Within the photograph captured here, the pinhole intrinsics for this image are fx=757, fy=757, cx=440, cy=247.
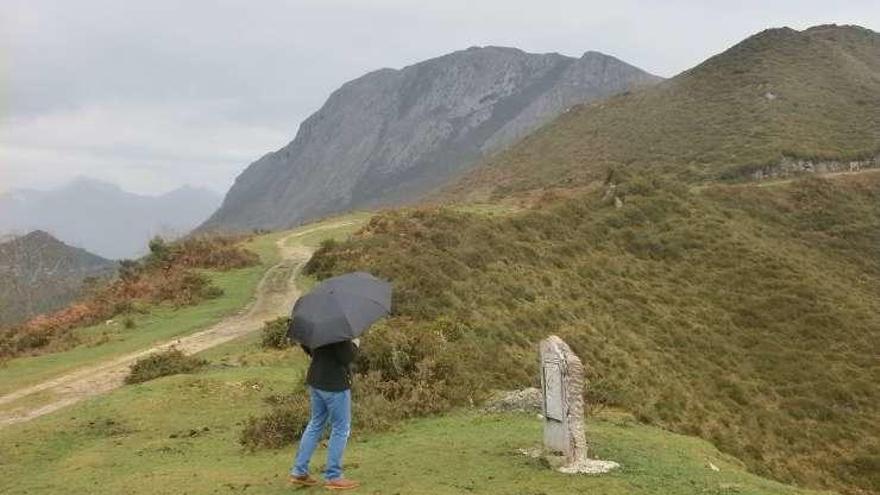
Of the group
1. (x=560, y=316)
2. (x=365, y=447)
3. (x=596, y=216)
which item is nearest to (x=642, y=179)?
(x=596, y=216)

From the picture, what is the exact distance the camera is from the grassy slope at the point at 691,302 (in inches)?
956

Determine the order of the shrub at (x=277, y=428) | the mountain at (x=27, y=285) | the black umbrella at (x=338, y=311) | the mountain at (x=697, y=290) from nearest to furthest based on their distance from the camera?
the black umbrella at (x=338, y=311) < the shrub at (x=277, y=428) < the mountain at (x=697, y=290) < the mountain at (x=27, y=285)

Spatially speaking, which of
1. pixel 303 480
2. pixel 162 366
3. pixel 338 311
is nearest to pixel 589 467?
pixel 303 480

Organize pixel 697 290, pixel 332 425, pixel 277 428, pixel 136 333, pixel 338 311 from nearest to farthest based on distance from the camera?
1. pixel 338 311
2. pixel 332 425
3. pixel 277 428
4. pixel 136 333
5. pixel 697 290

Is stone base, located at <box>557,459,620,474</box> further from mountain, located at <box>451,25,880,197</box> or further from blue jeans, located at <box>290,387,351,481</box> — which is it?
mountain, located at <box>451,25,880,197</box>

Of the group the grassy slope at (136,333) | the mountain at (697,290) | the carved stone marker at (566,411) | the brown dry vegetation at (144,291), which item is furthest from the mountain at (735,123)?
the carved stone marker at (566,411)

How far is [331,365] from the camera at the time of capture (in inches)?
406

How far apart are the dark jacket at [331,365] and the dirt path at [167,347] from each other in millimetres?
10881

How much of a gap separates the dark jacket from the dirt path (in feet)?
35.7

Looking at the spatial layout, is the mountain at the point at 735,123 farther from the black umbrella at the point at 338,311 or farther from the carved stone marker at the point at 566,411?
the black umbrella at the point at 338,311

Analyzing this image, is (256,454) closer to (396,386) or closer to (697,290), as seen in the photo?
(396,386)

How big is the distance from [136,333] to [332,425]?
62.2 feet

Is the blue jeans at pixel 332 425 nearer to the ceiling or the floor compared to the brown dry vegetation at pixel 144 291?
nearer to the floor

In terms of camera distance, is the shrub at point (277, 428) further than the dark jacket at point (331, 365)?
Yes
